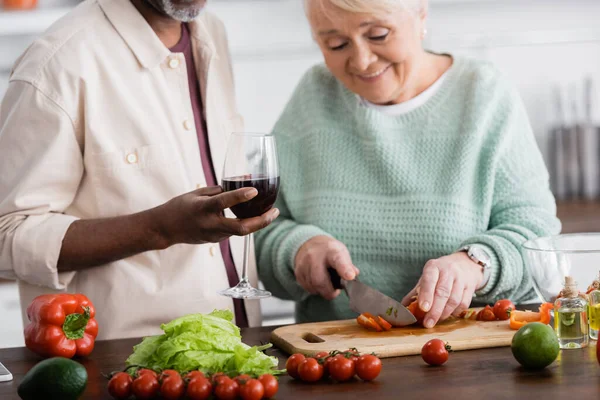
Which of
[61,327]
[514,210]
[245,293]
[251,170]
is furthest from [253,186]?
[514,210]

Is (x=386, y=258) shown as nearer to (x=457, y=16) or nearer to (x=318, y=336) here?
(x=318, y=336)

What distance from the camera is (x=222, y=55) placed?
225 centimetres

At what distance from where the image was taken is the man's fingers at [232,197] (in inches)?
61.7

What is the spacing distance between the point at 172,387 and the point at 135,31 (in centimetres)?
99

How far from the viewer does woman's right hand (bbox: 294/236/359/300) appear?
1.96 metres

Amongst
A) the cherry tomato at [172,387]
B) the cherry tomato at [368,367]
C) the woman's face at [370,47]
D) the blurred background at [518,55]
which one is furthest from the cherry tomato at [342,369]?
the blurred background at [518,55]

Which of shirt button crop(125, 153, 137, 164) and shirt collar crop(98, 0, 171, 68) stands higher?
shirt collar crop(98, 0, 171, 68)

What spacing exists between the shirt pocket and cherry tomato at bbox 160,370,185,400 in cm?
70

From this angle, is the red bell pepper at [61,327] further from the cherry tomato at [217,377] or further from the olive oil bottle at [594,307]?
the olive oil bottle at [594,307]

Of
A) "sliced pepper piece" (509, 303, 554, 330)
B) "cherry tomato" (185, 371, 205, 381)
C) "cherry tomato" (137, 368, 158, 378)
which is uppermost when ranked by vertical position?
"cherry tomato" (137, 368, 158, 378)

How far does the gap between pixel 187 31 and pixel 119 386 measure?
3.58 feet

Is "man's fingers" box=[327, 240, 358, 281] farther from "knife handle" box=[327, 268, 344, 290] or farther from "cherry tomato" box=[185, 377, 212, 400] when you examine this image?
"cherry tomato" box=[185, 377, 212, 400]

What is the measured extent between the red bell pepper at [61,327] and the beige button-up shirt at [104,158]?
0.63 feet

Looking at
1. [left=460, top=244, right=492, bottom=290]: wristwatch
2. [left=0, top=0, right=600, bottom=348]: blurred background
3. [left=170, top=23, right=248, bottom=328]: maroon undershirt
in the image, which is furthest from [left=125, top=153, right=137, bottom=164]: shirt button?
[left=0, top=0, right=600, bottom=348]: blurred background
